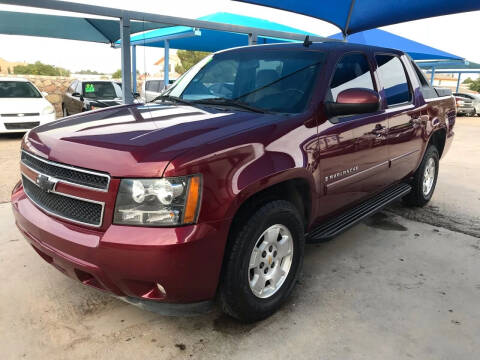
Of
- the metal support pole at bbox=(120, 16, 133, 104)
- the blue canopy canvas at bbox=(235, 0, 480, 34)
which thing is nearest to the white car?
the metal support pole at bbox=(120, 16, 133, 104)

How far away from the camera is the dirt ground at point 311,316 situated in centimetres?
229

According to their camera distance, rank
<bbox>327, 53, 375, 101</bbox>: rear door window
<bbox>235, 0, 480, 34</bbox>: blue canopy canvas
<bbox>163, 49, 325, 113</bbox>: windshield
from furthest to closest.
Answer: <bbox>235, 0, 480, 34</bbox>: blue canopy canvas, <bbox>327, 53, 375, 101</bbox>: rear door window, <bbox>163, 49, 325, 113</bbox>: windshield

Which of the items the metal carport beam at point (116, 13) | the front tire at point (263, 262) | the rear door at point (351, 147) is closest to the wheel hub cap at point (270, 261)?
the front tire at point (263, 262)

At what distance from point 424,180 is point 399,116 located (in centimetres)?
140

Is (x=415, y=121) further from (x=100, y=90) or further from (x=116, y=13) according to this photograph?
(x=100, y=90)

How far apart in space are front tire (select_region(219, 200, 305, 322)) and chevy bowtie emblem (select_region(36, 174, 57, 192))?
104 centimetres

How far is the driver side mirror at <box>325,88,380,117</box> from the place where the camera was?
2.81 m

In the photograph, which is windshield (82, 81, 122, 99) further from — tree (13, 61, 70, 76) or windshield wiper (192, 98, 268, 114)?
tree (13, 61, 70, 76)

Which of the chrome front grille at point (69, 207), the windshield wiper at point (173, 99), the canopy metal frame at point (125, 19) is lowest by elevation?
the chrome front grille at point (69, 207)

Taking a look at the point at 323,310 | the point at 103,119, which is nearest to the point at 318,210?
the point at 323,310

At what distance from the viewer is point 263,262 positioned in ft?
8.18

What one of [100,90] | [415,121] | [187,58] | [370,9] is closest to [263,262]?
[415,121]

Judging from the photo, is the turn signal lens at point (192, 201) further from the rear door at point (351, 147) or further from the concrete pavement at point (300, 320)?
the rear door at point (351, 147)

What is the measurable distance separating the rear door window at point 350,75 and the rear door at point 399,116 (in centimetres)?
22
